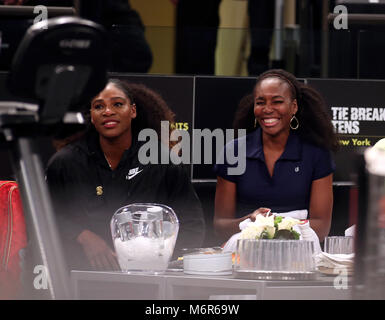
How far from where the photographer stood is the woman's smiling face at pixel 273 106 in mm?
3484

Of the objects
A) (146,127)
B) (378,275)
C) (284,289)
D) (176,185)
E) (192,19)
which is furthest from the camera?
(192,19)

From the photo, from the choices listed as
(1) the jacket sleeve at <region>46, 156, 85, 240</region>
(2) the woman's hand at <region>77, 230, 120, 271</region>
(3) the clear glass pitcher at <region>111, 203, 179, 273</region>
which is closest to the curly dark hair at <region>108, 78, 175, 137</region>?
(1) the jacket sleeve at <region>46, 156, 85, 240</region>

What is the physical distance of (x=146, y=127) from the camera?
3.40m

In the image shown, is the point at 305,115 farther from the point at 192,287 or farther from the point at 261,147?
the point at 192,287

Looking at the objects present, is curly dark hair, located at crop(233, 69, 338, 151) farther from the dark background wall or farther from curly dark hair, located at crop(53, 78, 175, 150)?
curly dark hair, located at crop(53, 78, 175, 150)

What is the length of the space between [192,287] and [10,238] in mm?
991

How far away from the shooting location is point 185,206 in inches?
125

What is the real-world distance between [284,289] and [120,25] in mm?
1983

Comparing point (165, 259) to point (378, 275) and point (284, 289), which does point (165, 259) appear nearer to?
point (284, 289)

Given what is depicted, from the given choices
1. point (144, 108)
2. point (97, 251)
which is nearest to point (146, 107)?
point (144, 108)

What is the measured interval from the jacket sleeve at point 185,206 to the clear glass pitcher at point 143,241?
0.99m

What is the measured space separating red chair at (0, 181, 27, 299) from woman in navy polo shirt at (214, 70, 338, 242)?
955 millimetres
